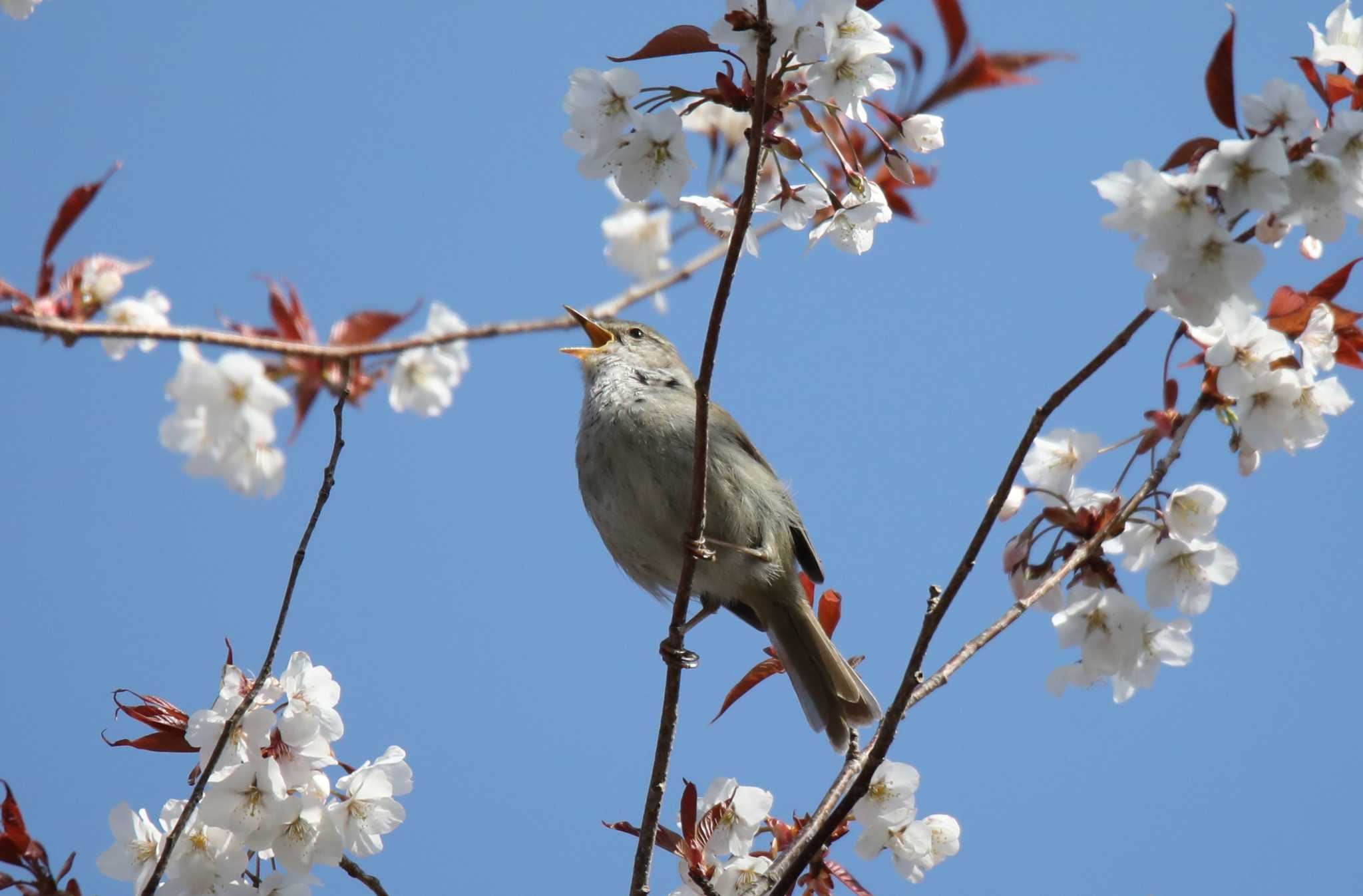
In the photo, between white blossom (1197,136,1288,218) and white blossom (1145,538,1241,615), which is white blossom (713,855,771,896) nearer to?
white blossom (1145,538,1241,615)

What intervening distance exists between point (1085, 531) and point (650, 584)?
294 centimetres

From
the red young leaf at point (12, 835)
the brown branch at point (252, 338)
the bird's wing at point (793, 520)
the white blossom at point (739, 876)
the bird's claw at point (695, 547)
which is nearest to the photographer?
the brown branch at point (252, 338)

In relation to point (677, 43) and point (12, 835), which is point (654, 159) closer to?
point (677, 43)

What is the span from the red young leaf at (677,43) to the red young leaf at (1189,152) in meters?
0.90

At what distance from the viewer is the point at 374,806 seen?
2.99 metres

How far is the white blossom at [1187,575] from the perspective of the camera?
9.20 ft

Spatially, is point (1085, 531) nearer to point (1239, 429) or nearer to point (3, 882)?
point (1239, 429)

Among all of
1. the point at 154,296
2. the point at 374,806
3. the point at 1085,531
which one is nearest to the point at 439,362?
the point at 154,296

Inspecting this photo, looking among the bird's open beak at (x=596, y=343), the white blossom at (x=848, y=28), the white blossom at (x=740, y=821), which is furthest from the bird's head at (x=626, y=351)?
the white blossom at (x=848, y=28)

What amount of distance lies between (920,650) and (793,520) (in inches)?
116

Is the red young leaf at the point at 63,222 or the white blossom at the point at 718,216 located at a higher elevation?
the white blossom at the point at 718,216

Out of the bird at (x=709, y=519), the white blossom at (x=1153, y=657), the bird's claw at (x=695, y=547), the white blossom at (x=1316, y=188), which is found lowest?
the white blossom at (x=1153, y=657)

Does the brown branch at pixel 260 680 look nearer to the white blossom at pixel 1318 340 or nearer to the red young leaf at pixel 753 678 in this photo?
the red young leaf at pixel 753 678

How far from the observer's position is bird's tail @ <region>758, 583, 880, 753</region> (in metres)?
5.05
